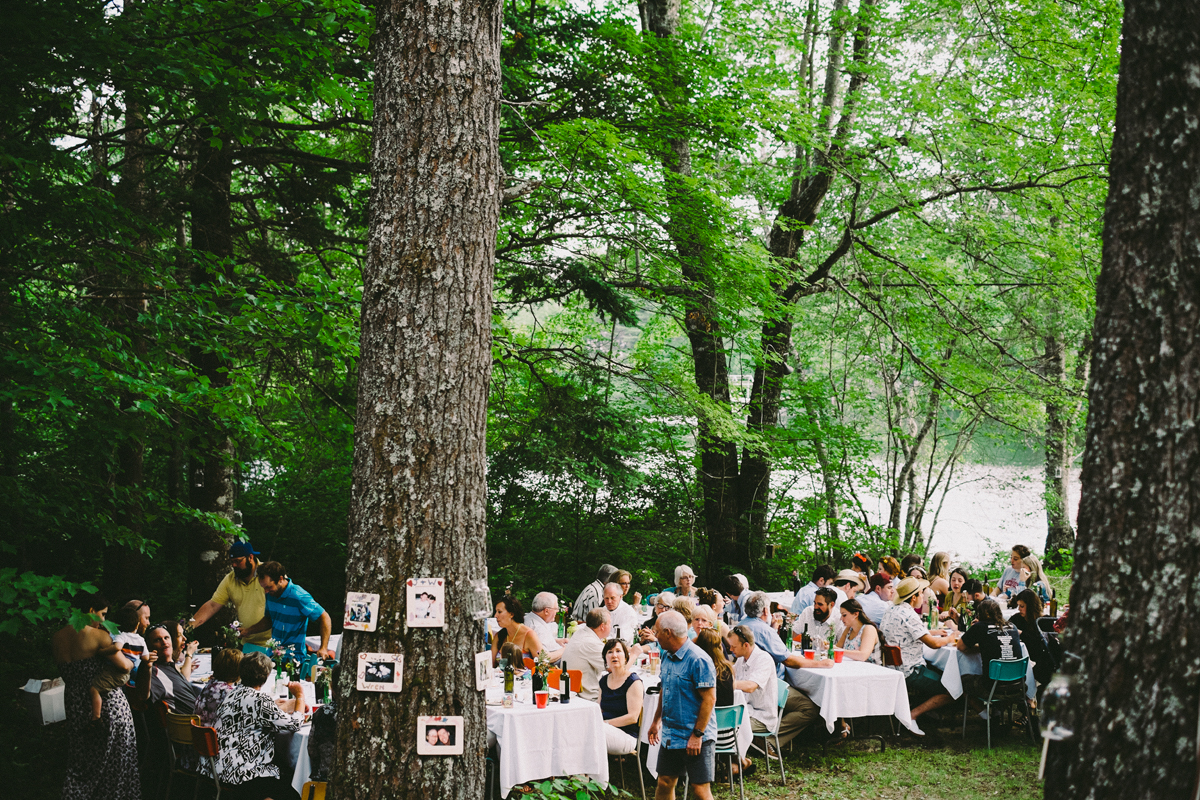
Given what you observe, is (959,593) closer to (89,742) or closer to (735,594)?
(735,594)

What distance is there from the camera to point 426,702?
322 cm

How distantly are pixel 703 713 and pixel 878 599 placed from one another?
4.35 m

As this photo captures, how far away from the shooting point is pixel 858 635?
27.1 ft

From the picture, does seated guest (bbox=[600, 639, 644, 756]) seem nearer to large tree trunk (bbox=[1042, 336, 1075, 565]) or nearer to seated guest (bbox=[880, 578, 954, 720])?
seated guest (bbox=[880, 578, 954, 720])

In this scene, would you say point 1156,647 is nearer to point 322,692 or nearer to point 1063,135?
point 322,692

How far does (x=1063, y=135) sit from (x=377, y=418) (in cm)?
1135

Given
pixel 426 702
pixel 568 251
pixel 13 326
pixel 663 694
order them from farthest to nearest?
1. pixel 568 251
2. pixel 663 694
3. pixel 13 326
4. pixel 426 702

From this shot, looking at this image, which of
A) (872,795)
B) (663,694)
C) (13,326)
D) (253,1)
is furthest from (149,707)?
(872,795)

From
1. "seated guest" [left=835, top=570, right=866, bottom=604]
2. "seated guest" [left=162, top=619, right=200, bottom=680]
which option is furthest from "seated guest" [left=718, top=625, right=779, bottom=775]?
"seated guest" [left=162, top=619, right=200, bottom=680]

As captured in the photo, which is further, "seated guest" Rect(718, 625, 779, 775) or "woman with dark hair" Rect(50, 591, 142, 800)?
"seated guest" Rect(718, 625, 779, 775)

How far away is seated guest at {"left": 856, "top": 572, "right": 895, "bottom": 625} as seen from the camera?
8.74m

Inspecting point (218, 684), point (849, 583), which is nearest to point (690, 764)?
point (218, 684)

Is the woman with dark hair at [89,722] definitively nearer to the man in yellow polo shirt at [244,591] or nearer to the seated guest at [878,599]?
the man in yellow polo shirt at [244,591]

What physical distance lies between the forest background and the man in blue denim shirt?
125 inches
